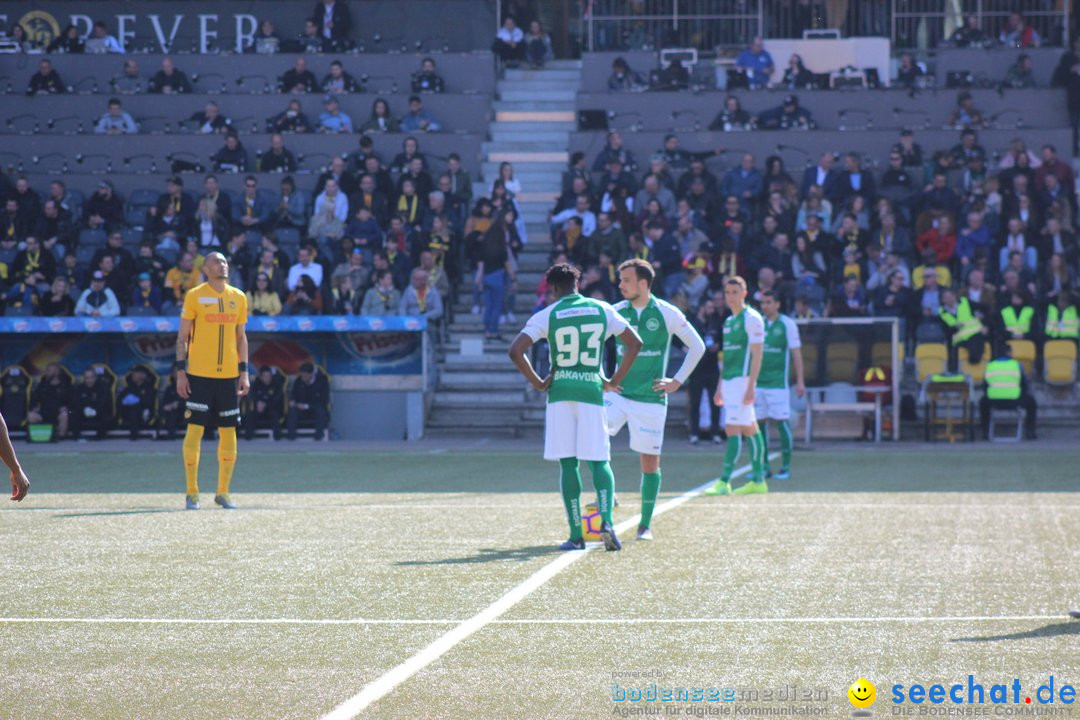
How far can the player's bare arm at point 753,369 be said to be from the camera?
1505 centimetres

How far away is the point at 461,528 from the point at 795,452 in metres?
10.8

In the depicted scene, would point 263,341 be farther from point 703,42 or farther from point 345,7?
point 703,42

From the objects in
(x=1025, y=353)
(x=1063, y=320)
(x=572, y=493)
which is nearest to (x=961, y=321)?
(x=1025, y=353)

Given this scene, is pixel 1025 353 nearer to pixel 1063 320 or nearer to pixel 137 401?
pixel 1063 320

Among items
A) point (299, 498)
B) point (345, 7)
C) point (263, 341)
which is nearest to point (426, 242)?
point (263, 341)

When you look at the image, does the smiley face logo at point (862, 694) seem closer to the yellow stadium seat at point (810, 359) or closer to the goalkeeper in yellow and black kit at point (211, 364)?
the goalkeeper in yellow and black kit at point (211, 364)

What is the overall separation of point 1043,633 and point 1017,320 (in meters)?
18.5

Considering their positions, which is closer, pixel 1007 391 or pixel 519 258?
pixel 1007 391

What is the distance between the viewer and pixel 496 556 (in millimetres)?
10039

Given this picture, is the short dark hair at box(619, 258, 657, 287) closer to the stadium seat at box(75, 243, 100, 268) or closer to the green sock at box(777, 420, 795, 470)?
the green sock at box(777, 420, 795, 470)

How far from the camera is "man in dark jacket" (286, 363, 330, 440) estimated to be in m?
24.8

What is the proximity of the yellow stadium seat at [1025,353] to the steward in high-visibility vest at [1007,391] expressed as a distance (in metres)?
0.74

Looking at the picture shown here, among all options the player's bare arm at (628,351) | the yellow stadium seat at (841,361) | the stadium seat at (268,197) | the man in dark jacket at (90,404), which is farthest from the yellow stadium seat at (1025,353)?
the player's bare arm at (628,351)

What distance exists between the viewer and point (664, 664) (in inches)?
255
